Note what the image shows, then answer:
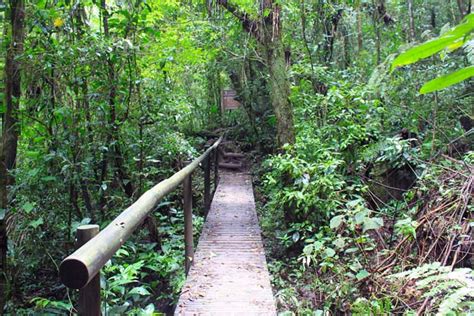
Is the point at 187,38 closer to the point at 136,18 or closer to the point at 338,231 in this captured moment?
the point at 136,18

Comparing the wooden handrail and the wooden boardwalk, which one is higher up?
the wooden handrail

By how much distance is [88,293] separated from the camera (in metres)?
1.13

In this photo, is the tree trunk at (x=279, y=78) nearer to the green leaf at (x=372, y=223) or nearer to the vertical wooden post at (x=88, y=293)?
the green leaf at (x=372, y=223)

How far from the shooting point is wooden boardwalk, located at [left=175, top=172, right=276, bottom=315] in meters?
2.83

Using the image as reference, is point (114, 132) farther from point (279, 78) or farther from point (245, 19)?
point (245, 19)

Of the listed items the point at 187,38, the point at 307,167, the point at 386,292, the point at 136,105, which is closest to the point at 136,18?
the point at 136,105

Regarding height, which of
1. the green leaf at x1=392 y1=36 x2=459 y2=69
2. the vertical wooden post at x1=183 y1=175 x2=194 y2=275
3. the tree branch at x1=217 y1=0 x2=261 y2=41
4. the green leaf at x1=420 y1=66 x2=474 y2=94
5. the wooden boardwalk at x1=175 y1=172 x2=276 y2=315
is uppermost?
the tree branch at x1=217 y1=0 x2=261 y2=41

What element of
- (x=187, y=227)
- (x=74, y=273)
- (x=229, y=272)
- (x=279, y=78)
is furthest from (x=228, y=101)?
(x=74, y=273)

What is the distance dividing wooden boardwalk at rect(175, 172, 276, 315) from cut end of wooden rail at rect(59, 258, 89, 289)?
6.37 feet

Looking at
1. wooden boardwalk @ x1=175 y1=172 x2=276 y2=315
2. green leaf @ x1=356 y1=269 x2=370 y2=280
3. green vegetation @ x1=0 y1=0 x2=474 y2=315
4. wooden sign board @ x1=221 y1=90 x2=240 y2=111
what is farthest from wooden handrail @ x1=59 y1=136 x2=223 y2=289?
wooden sign board @ x1=221 y1=90 x2=240 y2=111

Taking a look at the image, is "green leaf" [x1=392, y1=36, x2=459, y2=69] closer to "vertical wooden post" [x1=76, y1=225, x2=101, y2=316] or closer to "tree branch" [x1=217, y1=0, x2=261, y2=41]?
"vertical wooden post" [x1=76, y1=225, x2=101, y2=316]

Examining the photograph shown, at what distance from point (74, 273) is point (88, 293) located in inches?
7.8

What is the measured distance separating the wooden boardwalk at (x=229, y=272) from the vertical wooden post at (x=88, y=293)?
173cm

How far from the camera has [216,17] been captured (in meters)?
8.15
